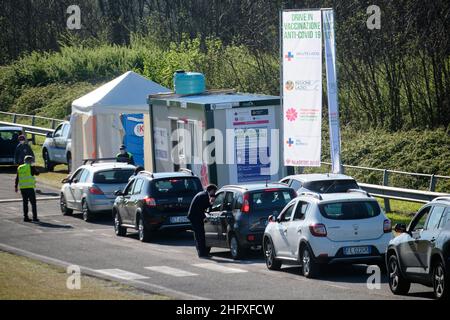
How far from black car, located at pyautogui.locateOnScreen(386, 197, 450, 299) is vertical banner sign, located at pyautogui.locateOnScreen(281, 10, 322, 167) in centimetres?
1059

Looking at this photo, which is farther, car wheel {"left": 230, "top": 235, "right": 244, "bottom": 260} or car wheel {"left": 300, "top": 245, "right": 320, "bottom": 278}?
car wheel {"left": 230, "top": 235, "right": 244, "bottom": 260}

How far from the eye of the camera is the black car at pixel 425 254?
54.0ft

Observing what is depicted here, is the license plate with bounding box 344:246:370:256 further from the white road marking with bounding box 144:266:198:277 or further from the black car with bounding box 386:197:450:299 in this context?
the white road marking with bounding box 144:266:198:277

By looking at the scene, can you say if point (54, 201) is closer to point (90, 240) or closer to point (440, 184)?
point (90, 240)

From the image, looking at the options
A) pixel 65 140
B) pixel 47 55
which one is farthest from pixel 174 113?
pixel 47 55

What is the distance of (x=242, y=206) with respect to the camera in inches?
924

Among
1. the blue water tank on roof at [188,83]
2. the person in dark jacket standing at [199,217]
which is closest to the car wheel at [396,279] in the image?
the person in dark jacket standing at [199,217]

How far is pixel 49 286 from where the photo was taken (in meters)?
18.7

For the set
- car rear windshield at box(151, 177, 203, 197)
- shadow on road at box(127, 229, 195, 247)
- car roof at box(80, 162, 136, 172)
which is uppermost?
car roof at box(80, 162, 136, 172)

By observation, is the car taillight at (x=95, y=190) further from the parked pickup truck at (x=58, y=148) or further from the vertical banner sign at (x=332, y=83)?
the parked pickup truck at (x=58, y=148)

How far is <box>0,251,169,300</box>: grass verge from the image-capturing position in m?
17.2

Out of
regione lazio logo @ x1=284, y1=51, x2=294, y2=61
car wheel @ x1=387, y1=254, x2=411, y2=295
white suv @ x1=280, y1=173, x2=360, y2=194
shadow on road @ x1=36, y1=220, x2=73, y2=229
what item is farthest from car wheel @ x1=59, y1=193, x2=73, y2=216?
car wheel @ x1=387, y1=254, x2=411, y2=295

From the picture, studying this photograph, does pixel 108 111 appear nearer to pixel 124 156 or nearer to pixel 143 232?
pixel 124 156
